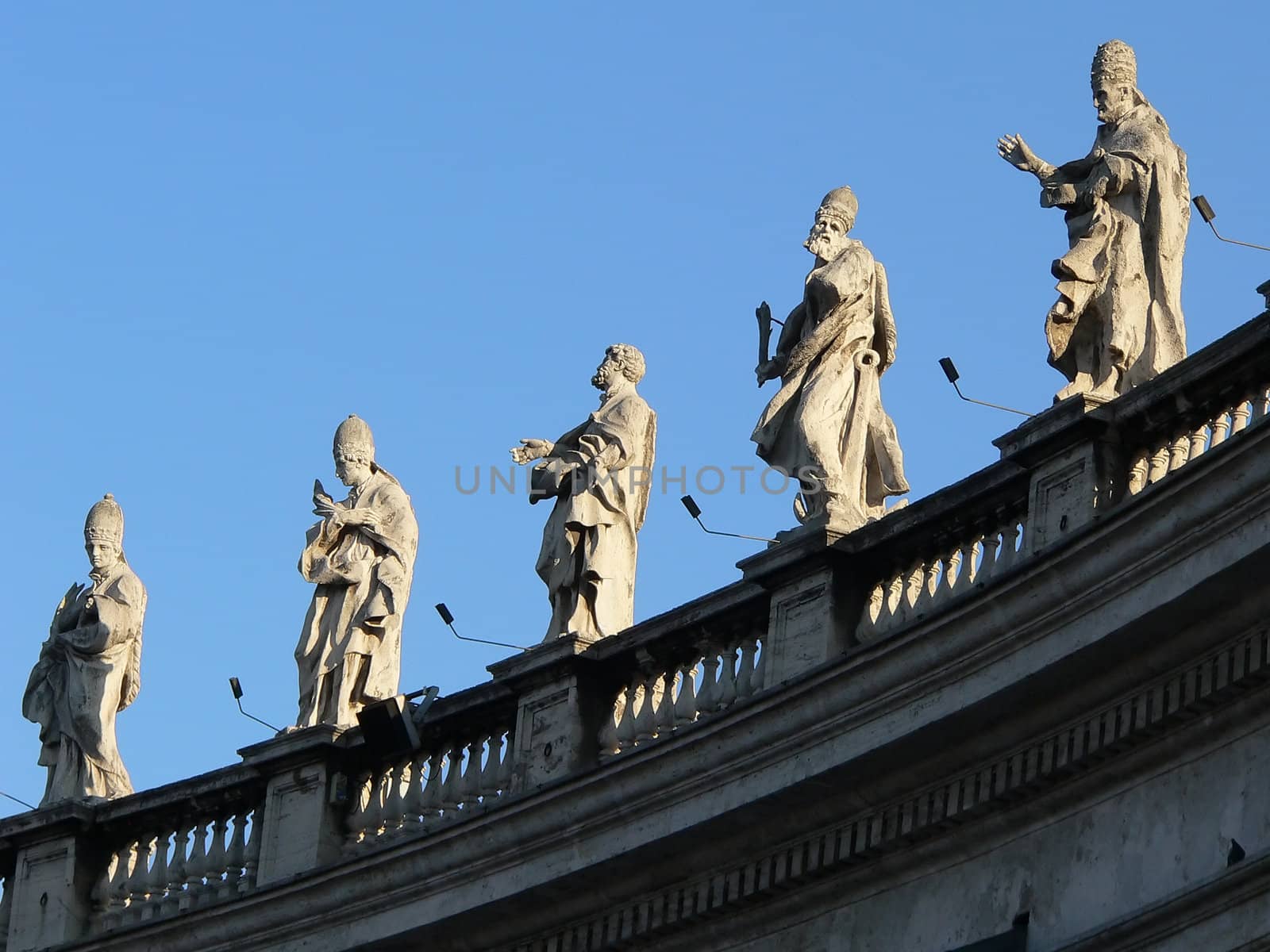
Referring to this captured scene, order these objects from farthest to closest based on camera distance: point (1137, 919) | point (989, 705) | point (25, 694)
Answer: point (25, 694), point (989, 705), point (1137, 919)

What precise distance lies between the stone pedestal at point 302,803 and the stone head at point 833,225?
548cm

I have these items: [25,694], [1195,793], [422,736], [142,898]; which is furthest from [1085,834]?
[25,694]

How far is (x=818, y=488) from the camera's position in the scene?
2422 cm

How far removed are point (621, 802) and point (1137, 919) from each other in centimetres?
482

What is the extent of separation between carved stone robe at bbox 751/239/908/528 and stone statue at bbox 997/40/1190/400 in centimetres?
207

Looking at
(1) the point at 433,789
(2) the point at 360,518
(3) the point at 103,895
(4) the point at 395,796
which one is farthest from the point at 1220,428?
(3) the point at 103,895

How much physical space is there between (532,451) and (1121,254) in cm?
578

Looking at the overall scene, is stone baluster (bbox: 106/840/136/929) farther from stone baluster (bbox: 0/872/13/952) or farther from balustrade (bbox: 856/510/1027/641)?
balustrade (bbox: 856/510/1027/641)

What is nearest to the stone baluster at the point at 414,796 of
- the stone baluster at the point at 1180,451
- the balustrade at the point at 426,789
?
the balustrade at the point at 426,789

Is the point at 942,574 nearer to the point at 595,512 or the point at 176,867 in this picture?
the point at 595,512

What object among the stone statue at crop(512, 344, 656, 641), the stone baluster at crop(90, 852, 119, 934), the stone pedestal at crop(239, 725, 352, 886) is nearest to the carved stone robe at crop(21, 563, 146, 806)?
the stone baluster at crop(90, 852, 119, 934)

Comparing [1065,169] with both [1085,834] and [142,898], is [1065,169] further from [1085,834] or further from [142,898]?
[142,898]

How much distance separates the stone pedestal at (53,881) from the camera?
28406 mm

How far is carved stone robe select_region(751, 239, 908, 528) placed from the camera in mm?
24438
